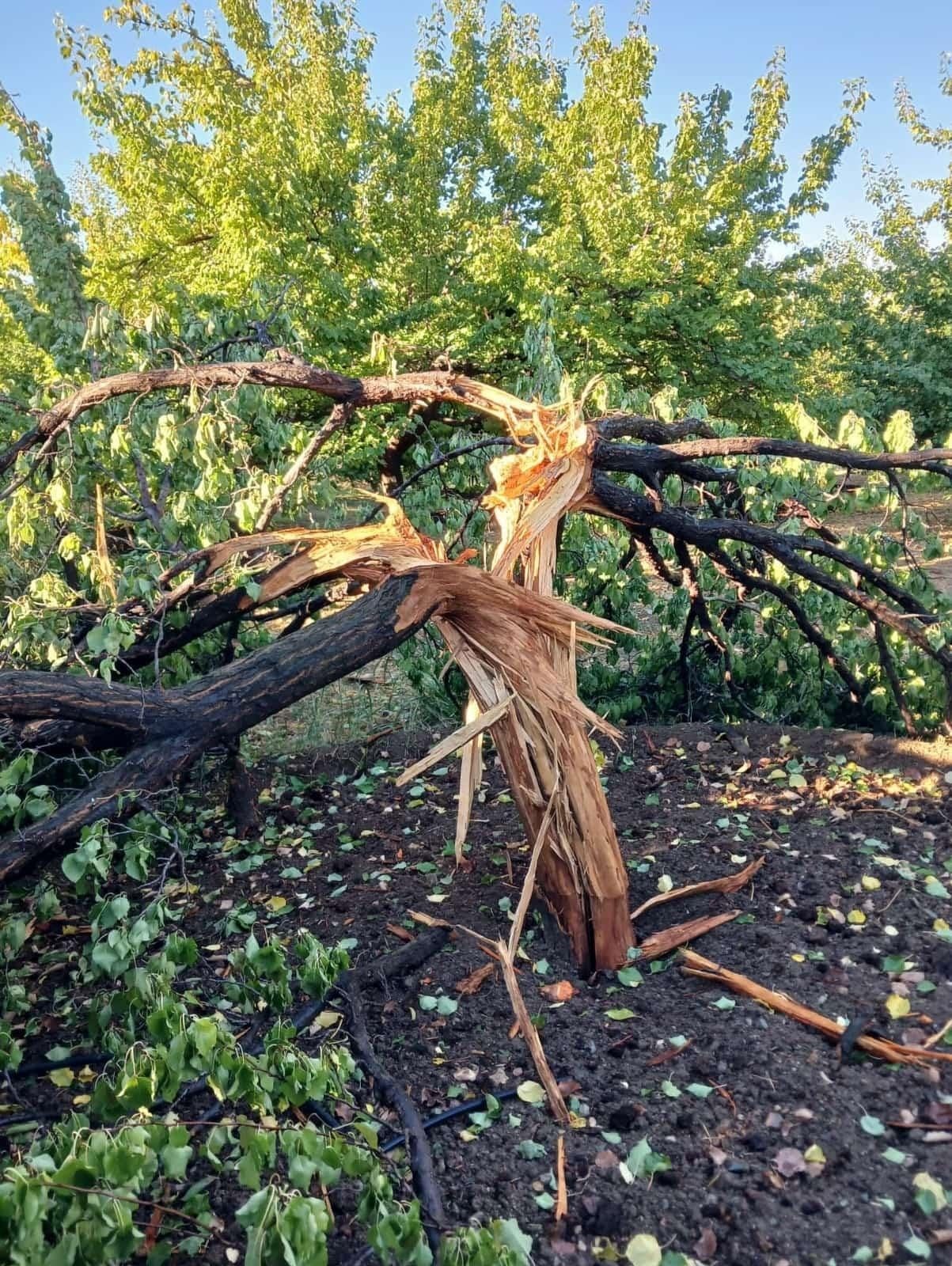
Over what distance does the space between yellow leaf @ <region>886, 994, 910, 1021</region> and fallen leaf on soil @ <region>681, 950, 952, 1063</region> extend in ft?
0.39

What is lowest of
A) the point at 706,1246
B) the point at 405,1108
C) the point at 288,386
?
the point at 706,1246

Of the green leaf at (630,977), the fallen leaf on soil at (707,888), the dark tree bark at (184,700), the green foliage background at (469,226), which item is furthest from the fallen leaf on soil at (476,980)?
the green foliage background at (469,226)

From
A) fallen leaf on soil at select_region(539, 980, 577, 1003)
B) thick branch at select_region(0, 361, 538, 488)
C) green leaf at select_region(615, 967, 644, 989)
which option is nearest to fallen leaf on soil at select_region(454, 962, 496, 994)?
fallen leaf on soil at select_region(539, 980, 577, 1003)

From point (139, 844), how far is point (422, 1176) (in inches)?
33.5

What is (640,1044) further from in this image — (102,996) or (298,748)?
(298,748)

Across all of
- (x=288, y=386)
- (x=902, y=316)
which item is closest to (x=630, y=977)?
(x=288, y=386)

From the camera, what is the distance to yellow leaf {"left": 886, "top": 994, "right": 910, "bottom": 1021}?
2168mm

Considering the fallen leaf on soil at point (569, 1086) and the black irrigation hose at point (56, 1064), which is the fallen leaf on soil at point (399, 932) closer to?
the fallen leaf on soil at point (569, 1086)

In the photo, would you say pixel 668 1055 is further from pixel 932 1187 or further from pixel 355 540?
pixel 355 540

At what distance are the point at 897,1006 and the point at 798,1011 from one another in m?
0.26

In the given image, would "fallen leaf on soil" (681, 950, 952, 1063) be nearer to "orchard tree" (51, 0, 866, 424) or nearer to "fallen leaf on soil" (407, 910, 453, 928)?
"fallen leaf on soil" (407, 910, 453, 928)

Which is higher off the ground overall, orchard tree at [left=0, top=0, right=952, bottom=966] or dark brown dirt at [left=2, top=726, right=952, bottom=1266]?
Answer: orchard tree at [left=0, top=0, right=952, bottom=966]

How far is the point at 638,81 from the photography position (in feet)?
38.0

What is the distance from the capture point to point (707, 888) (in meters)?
2.73
